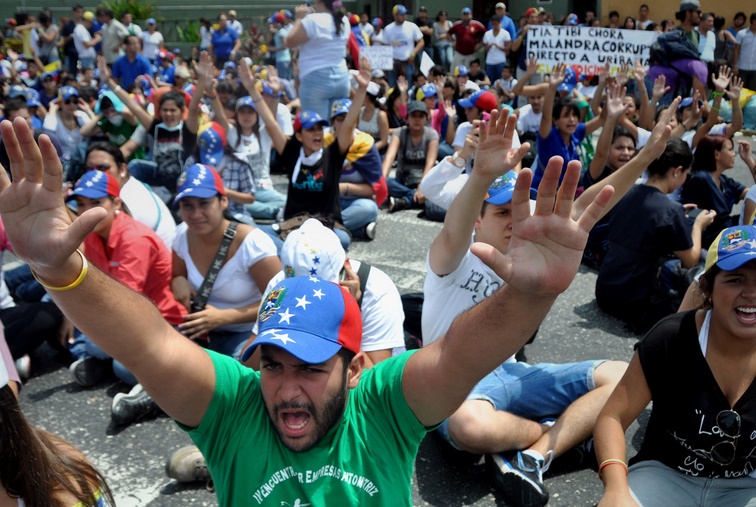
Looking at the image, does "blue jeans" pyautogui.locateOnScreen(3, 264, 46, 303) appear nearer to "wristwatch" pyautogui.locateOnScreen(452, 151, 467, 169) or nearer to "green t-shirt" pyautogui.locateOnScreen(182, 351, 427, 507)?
"wristwatch" pyautogui.locateOnScreen(452, 151, 467, 169)

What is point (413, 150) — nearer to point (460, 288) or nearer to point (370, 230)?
point (370, 230)

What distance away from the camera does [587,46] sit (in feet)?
31.9

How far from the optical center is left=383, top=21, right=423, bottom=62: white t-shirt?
15.2 m

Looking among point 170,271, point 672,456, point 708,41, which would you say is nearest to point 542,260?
point 672,456

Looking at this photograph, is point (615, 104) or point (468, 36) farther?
point (468, 36)

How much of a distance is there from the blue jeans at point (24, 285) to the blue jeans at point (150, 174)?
2.25m

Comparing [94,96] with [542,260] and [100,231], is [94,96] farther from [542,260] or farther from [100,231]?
[542,260]

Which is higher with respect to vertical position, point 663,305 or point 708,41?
point 708,41

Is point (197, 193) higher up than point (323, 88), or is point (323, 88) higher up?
point (323, 88)

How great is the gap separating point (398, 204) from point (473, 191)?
17.6 ft

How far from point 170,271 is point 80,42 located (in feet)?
51.0

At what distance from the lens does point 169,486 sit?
136 inches

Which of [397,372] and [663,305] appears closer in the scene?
[397,372]

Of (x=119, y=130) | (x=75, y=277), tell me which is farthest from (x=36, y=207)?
(x=119, y=130)
